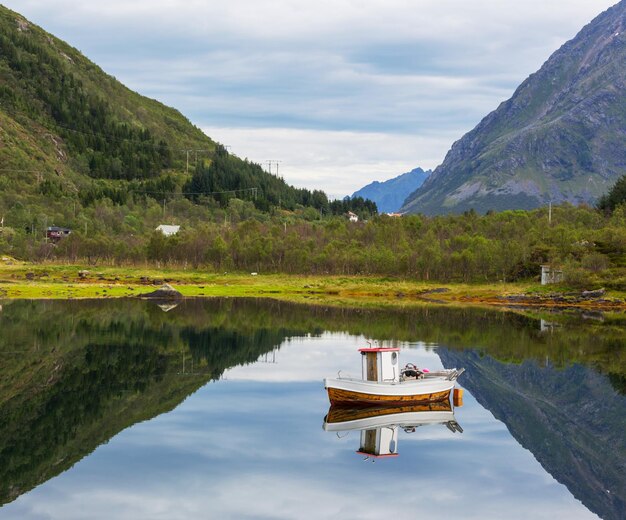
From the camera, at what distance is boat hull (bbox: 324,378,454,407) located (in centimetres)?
5338

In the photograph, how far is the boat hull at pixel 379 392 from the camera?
53.4m

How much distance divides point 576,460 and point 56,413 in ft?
97.6

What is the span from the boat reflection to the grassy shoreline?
74682 millimetres

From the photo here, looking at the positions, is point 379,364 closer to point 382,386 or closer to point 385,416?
point 382,386

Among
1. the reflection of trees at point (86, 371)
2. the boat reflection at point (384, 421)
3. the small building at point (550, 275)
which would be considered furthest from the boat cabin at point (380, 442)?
the small building at point (550, 275)

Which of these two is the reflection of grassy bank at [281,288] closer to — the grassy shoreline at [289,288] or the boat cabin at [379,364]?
the grassy shoreline at [289,288]

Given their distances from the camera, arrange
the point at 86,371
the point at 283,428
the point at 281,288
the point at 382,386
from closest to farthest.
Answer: the point at 283,428, the point at 382,386, the point at 86,371, the point at 281,288

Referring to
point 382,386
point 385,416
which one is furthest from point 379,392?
point 385,416

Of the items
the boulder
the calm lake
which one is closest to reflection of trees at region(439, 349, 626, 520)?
the calm lake

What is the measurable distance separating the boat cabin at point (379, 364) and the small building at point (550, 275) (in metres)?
97.2

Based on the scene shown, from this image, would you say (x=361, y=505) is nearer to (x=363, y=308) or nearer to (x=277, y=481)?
(x=277, y=481)

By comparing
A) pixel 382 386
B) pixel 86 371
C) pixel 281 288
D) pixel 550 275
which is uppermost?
pixel 550 275

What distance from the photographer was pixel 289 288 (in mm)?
152125

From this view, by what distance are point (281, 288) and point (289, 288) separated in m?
1.45
